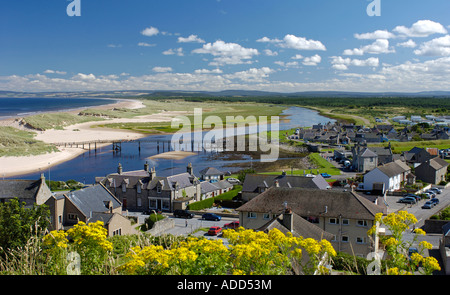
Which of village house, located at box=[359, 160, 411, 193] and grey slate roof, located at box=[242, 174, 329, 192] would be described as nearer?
grey slate roof, located at box=[242, 174, 329, 192]

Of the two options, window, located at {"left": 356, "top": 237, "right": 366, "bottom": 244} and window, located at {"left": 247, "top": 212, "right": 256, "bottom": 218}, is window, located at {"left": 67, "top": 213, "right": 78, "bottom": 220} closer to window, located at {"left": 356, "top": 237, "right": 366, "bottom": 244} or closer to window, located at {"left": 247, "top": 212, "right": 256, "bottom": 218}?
window, located at {"left": 247, "top": 212, "right": 256, "bottom": 218}

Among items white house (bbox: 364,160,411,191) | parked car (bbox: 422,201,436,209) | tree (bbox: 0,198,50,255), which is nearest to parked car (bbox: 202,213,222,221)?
tree (bbox: 0,198,50,255)

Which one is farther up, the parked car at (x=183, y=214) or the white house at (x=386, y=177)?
the white house at (x=386, y=177)

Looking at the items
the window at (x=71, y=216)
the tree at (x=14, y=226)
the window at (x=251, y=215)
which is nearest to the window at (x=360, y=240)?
the window at (x=251, y=215)

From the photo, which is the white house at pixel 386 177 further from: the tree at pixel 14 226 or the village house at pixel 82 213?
the tree at pixel 14 226
